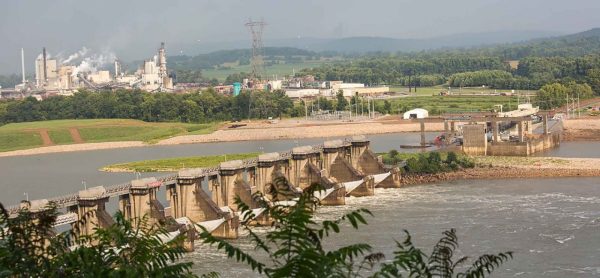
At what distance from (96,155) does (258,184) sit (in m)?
32.3

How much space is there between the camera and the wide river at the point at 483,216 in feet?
88.9

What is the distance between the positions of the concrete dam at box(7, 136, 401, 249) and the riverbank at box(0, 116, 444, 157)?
27.8 m

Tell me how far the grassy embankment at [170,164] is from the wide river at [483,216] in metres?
1.76

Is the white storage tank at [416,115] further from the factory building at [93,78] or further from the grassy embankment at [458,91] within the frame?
the factory building at [93,78]

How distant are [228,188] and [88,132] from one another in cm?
4684

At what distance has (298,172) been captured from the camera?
4109cm

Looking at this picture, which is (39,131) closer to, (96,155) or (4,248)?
(96,155)

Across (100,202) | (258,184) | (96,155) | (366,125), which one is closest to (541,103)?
(366,125)

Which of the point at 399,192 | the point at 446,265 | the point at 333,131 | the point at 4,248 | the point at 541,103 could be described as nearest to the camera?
the point at 446,265

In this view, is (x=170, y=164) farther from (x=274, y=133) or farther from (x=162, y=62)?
(x=162, y=62)

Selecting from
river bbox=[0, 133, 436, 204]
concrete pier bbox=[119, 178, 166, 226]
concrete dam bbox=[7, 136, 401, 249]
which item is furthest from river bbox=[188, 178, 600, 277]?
river bbox=[0, 133, 436, 204]

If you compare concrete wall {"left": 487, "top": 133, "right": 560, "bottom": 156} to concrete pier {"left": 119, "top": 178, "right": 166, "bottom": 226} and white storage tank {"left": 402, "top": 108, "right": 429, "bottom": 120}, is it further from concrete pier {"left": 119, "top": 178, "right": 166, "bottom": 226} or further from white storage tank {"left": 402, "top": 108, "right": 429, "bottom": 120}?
concrete pier {"left": 119, "top": 178, "right": 166, "bottom": 226}

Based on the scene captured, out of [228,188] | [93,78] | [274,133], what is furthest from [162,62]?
[228,188]

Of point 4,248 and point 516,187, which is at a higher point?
point 4,248
